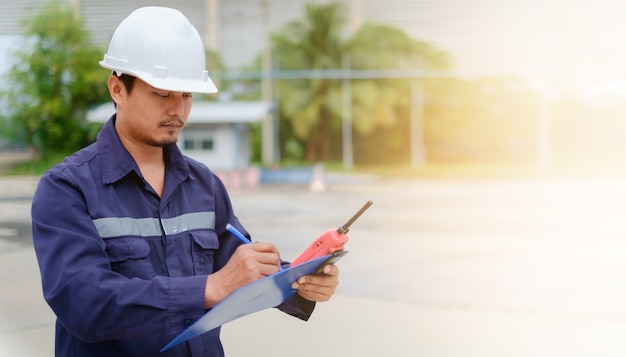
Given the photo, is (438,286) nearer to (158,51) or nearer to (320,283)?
(320,283)

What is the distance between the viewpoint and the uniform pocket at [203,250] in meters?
1.42

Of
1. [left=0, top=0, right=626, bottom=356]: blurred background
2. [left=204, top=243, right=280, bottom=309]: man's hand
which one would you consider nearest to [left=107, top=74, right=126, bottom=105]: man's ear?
[left=204, top=243, right=280, bottom=309]: man's hand

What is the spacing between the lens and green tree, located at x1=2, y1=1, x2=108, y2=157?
25484 millimetres

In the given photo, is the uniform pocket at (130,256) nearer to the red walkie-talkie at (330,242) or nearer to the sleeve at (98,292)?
the sleeve at (98,292)

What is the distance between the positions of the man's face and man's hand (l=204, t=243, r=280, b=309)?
0.28 m

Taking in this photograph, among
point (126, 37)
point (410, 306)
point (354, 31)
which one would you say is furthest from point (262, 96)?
point (126, 37)

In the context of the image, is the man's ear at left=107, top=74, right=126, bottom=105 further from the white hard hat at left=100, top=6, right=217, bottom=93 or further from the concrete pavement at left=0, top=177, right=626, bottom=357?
the concrete pavement at left=0, top=177, right=626, bottom=357

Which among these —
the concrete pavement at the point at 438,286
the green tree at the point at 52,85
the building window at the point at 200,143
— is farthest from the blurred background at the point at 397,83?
the concrete pavement at the point at 438,286

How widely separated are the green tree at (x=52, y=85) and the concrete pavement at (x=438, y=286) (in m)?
12.9

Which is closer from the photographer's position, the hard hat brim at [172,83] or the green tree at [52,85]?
the hard hat brim at [172,83]

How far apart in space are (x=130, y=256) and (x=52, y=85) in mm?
25890

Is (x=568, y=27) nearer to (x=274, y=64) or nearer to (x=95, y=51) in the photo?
(x=274, y=64)

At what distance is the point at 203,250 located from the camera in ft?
4.70

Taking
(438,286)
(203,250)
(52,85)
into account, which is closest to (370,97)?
(52,85)
